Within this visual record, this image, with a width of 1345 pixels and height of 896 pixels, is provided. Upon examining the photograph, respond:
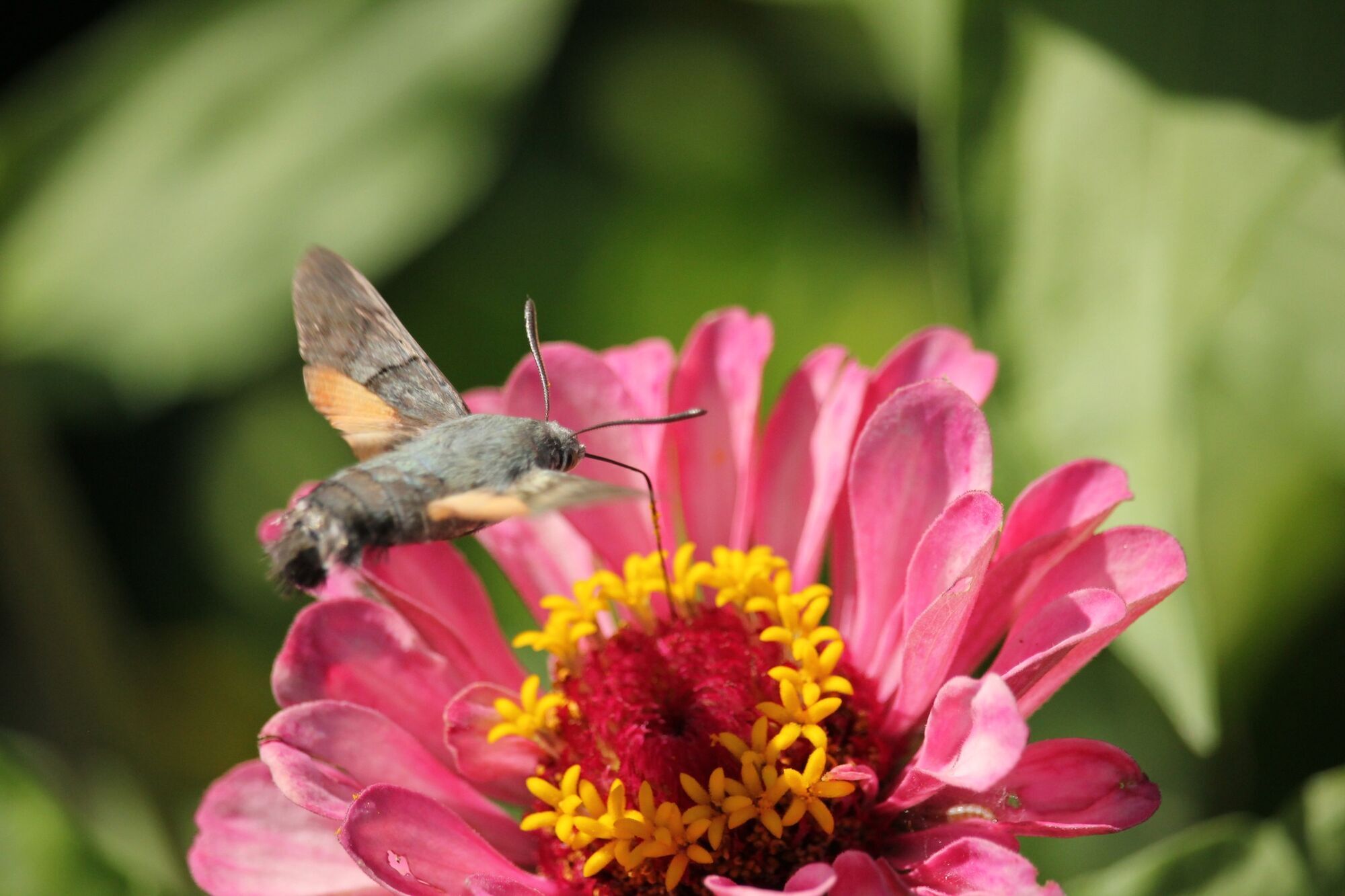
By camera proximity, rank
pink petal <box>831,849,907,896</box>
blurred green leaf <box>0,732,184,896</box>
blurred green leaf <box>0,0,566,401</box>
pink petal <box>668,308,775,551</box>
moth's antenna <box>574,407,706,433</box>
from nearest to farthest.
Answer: pink petal <box>831,849,907,896</box>
moth's antenna <box>574,407,706,433</box>
pink petal <box>668,308,775,551</box>
blurred green leaf <box>0,732,184,896</box>
blurred green leaf <box>0,0,566,401</box>

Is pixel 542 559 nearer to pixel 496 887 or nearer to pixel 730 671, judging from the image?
pixel 730 671

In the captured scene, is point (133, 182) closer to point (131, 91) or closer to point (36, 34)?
point (131, 91)

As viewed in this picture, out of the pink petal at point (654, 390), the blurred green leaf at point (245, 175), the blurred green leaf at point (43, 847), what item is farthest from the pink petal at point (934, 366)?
the blurred green leaf at point (245, 175)

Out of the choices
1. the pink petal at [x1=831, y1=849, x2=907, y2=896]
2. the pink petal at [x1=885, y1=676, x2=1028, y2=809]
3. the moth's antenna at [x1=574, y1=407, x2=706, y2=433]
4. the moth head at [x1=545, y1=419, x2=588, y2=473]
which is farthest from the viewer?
the moth's antenna at [x1=574, y1=407, x2=706, y2=433]

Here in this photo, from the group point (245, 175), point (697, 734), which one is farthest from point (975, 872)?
point (245, 175)

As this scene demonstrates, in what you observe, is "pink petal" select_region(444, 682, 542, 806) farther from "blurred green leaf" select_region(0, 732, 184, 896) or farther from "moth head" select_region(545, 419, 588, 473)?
"blurred green leaf" select_region(0, 732, 184, 896)

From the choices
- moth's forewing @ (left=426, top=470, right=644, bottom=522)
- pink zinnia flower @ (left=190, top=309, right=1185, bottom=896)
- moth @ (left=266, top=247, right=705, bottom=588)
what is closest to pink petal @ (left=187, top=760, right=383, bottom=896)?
pink zinnia flower @ (left=190, top=309, right=1185, bottom=896)

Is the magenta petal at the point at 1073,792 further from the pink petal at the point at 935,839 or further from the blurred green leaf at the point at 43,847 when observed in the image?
the blurred green leaf at the point at 43,847

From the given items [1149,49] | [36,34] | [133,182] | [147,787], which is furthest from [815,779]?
[36,34]
